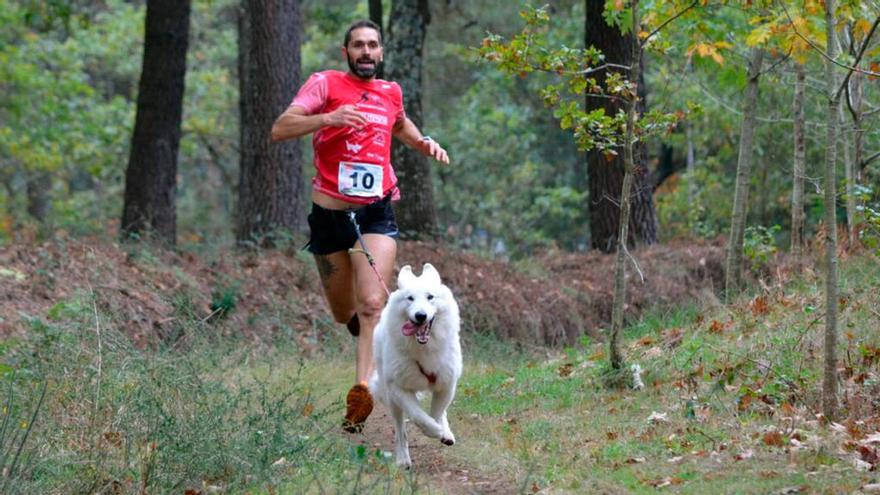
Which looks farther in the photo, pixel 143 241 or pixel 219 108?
pixel 219 108

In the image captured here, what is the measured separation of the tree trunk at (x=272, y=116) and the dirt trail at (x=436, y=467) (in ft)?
24.6

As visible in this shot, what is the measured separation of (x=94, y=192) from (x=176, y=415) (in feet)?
107

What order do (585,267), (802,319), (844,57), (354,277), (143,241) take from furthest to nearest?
1. (585,267)
2. (143,241)
3. (844,57)
4. (802,319)
5. (354,277)

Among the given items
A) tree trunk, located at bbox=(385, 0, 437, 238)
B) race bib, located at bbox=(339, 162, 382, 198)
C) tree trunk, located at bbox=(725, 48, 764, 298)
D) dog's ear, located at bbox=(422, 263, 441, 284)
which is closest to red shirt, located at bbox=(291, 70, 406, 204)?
race bib, located at bbox=(339, 162, 382, 198)

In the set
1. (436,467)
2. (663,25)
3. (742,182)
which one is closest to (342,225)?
(436,467)

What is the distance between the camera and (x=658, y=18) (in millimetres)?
8648

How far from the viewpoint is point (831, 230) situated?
6.68 m

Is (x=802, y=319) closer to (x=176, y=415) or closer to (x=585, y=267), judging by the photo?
(x=176, y=415)

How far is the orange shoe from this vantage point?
7668mm

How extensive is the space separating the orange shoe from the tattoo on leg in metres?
0.96

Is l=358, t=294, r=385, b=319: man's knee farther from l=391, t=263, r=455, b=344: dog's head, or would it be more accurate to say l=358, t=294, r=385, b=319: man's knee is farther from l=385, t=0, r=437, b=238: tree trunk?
l=385, t=0, r=437, b=238: tree trunk

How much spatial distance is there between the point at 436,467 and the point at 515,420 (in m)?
1.37

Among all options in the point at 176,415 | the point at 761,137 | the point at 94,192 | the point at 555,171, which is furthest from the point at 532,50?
the point at 94,192

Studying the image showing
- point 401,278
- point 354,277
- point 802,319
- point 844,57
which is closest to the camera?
point 401,278
